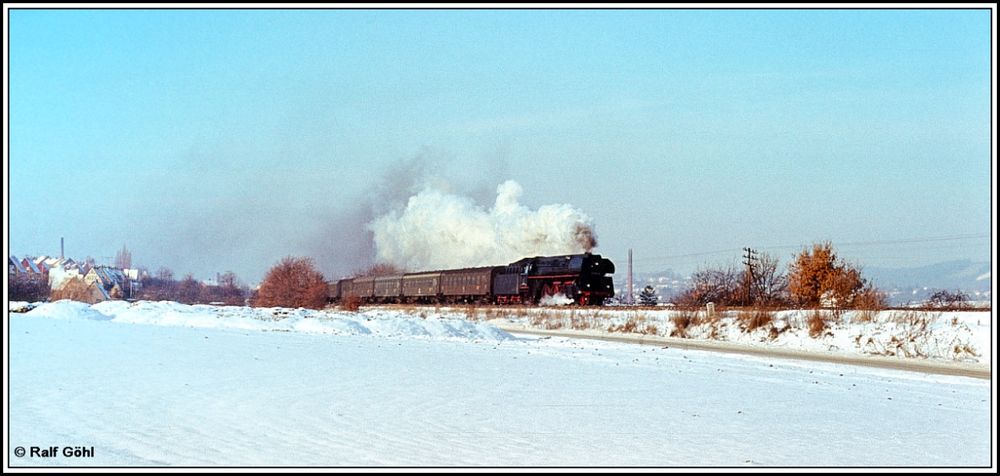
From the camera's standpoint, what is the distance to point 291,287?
236 ft

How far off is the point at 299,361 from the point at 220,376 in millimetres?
2756

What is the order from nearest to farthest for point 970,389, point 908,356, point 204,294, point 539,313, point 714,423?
point 714,423, point 970,389, point 908,356, point 539,313, point 204,294

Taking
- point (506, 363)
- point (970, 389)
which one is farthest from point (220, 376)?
point (970, 389)

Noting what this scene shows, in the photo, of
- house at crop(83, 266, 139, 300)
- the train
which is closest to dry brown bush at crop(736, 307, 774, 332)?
the train

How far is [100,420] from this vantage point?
10578 millimetres

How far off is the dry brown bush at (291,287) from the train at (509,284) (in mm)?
2882

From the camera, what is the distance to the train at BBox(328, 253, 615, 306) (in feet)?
169

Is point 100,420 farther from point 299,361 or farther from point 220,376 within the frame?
point 299,361

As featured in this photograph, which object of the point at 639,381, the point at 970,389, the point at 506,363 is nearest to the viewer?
the point at 639,381

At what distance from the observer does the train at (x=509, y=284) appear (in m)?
51.6

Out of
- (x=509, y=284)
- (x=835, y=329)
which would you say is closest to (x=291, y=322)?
(x=835, y=329)

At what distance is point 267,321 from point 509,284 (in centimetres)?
2755

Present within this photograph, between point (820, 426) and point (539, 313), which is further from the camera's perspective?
point (539, 313)

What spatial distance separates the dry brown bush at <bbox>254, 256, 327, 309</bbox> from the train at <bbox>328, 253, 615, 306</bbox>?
9.46 ft
